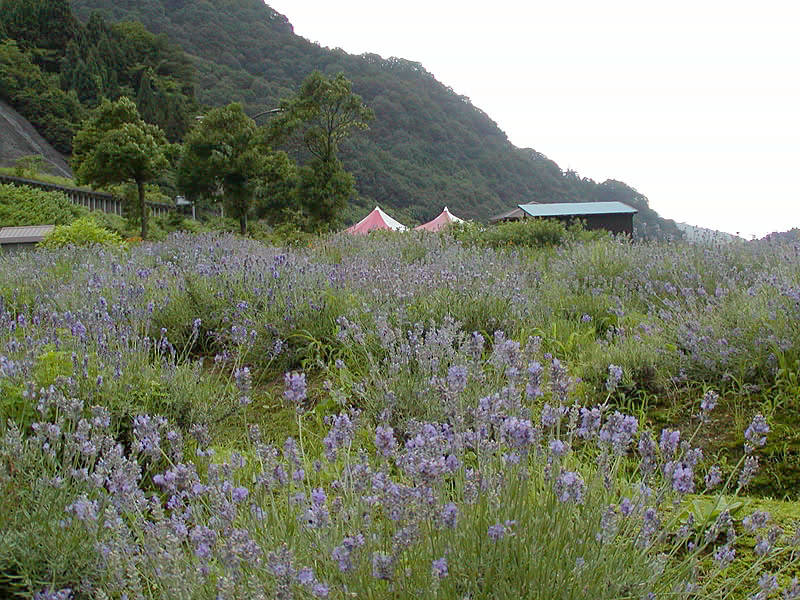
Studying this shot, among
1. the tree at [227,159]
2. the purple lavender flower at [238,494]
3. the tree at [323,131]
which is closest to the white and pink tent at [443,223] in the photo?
the tree at [323,131]

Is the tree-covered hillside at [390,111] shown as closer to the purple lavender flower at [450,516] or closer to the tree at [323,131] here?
the tree at [323,131]

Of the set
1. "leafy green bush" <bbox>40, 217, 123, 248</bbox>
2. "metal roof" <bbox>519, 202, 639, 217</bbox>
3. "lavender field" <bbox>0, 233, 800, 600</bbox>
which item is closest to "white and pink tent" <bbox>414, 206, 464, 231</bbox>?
"metal roof" <bbox>519, 202, 639, 217</bbox>

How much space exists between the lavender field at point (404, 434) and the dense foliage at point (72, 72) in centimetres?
4952

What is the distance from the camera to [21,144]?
43.2 meters

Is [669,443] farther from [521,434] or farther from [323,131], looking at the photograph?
[323,131]

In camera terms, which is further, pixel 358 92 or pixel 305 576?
pixel 358 92

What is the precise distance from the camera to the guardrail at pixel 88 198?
30.3 m

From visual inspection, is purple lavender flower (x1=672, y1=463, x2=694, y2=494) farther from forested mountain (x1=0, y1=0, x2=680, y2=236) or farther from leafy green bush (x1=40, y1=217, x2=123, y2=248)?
forested mountain (x1=0, y1=0, x2=680, y2=236)

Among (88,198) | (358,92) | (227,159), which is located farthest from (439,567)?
(358,92)

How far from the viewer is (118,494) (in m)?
1.50

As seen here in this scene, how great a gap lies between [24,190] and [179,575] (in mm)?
31178

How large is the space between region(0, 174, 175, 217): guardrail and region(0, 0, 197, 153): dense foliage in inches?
433

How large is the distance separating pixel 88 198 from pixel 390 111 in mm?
48670

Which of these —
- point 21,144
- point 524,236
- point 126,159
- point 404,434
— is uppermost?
point 21,144
